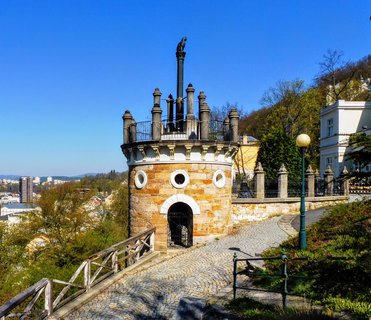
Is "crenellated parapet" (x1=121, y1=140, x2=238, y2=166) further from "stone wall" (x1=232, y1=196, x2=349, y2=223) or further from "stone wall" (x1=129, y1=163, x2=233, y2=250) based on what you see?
"stone wall" (x1=232, y1=196, x2=349, y2=223)

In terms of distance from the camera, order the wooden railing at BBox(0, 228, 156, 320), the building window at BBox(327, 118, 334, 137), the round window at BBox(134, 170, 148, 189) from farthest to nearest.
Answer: the building window at BBox(327, 118, 334, 137) < the round window at BBox(134, 170, 148, 189) < the wooden railing at BBox(0, 228, 156, 320)

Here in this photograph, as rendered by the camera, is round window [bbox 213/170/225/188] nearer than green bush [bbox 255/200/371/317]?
No

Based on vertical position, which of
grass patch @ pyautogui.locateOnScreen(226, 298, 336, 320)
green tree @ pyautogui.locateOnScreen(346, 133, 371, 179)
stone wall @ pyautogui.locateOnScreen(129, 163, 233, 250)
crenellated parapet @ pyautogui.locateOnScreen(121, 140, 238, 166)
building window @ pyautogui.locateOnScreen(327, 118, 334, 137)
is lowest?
grass patch @ pyautogui.locateOnScreen(226, 298, 336, 320)

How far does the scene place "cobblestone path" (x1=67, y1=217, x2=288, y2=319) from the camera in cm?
778

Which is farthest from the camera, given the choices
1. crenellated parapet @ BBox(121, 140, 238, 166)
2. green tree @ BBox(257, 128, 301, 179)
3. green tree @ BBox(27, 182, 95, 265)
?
green tree @ BBox(257, 128, 301, 179)

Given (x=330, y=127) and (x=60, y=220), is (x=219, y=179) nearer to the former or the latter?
(x=60, y=220)

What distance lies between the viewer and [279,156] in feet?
88.5

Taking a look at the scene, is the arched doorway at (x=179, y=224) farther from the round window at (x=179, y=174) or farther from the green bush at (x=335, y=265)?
the green bush at (x=335, y=265)

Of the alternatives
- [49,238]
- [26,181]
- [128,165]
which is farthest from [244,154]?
[26,181]

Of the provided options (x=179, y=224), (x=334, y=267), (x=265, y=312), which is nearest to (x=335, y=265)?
(x=334, y=267)

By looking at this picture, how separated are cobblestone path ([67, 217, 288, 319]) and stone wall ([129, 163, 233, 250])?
898 millimetres

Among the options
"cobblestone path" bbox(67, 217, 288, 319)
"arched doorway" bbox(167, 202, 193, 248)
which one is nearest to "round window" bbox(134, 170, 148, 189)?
"arched doorway" bbox(167, 202, 193, 248)

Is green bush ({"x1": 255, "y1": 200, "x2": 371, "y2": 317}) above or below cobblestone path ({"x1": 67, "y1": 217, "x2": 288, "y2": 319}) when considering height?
above

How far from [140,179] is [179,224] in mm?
2767
